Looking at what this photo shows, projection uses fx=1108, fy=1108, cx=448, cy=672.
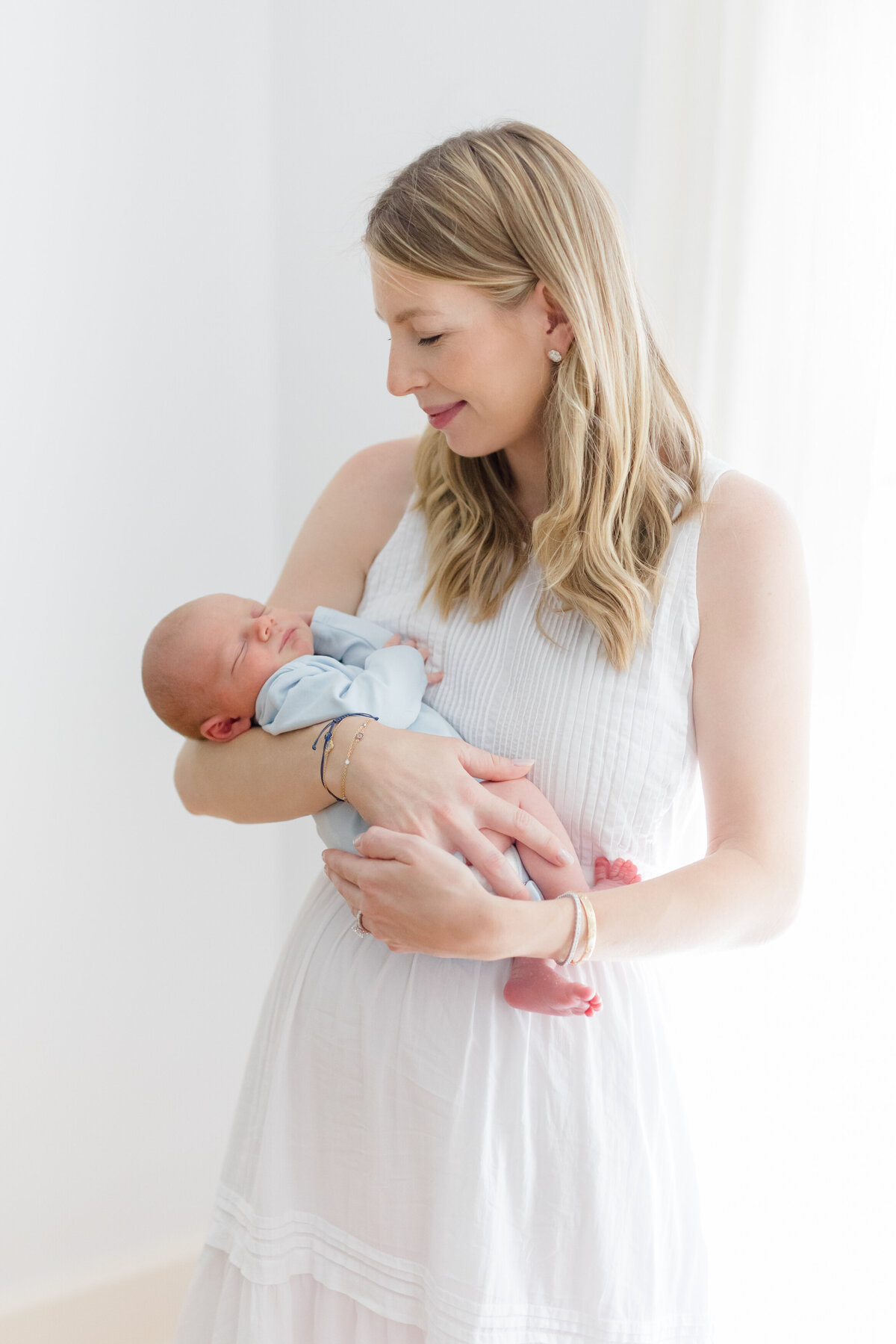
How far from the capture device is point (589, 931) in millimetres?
1211

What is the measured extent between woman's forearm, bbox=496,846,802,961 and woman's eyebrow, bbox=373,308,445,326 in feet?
2.37

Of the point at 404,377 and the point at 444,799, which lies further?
the point at 404,377

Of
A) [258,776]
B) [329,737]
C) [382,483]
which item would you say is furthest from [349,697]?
[382,483]

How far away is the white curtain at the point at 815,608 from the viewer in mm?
1534

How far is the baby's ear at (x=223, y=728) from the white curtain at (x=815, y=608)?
78 centimetres

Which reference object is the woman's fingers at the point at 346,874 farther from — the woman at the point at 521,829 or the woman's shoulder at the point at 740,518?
the woman's shoulder at the point at 740,518

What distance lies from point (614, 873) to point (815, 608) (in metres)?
0.54

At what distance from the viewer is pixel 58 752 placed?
7.57ft

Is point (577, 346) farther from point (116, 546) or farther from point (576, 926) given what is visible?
point (116, 546)

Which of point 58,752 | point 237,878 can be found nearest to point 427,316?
point 58,752

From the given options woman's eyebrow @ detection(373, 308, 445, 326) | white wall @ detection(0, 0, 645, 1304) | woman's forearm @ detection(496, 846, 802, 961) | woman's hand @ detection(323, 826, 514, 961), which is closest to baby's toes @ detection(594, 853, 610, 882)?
woman's forearm @ detection(496, 846, 802, 961)

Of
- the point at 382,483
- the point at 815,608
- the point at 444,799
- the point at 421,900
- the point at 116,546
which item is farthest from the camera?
the point at 116,546

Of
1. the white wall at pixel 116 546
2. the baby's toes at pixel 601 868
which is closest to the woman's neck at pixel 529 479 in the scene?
the baby's toes at pixel 601 868

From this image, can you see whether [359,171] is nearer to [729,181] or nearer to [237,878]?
[729,181]
